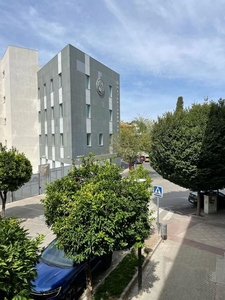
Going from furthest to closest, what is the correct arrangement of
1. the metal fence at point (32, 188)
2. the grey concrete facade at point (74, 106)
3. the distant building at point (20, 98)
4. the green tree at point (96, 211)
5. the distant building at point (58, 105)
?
1. the distant building at point (20, 98)
2. the distant building at point (58, 105)
3. the grey concrete facade at point (74, 106)
4. the metal fence at point (32, 188)
5. the green tree at point (96, 211)

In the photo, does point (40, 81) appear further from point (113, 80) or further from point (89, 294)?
point (89, 294)

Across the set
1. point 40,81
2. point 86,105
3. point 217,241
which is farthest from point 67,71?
point 217,241

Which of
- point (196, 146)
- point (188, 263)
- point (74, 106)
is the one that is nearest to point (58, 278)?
point (188, 263)

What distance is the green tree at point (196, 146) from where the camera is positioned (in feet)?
36.4

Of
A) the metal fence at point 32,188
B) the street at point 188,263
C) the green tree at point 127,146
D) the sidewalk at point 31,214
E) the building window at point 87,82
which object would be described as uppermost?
the building window at point 87,82

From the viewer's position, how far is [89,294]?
5734 mm

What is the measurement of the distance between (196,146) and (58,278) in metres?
8.31

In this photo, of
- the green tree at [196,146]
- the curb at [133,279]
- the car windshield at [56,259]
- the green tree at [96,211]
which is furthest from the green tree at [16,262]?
the green tree at [196,146]

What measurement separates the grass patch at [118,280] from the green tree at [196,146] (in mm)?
5226

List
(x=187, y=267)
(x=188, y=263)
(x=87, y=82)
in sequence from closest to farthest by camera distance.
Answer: (x=187, y=267), (x=188, y=263), (x=87, y=82)

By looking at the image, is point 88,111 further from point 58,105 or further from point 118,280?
point 118,280

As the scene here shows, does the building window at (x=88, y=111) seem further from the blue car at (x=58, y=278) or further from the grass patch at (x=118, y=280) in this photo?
the blue car at (x=58, y=278)

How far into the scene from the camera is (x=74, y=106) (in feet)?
76.8

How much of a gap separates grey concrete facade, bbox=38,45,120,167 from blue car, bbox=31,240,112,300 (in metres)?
17.1
